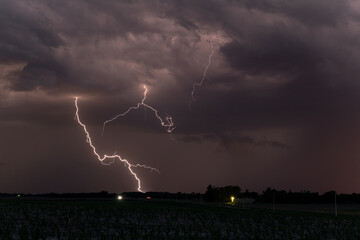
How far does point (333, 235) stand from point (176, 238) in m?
18.8

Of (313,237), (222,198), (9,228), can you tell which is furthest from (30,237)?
(222,198)

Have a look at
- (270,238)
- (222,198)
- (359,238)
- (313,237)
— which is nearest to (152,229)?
(270,238)

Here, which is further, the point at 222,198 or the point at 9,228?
the point at 222,198

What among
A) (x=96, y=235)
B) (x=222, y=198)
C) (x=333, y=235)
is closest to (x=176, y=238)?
(x=96, y=235)

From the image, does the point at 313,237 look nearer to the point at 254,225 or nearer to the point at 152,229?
the point at 254,225

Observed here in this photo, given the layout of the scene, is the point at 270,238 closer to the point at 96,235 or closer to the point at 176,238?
the point at 176,238

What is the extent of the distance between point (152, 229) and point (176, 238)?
8.37 metres

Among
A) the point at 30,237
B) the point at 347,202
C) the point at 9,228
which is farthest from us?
the point at 347,202

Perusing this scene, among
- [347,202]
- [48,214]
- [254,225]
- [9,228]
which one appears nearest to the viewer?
[9,228]

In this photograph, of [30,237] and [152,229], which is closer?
[30,237]

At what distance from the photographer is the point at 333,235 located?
54.5m

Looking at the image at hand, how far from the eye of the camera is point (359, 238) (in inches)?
2035

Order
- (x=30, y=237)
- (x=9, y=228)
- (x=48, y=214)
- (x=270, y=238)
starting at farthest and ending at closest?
(x=48, y=214) < (x=9, y=228) < (x=270, y=238) < (x=30, y=237)

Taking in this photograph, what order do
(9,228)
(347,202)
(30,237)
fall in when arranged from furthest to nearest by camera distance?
(347,202) < (9,228) < (30,237)
